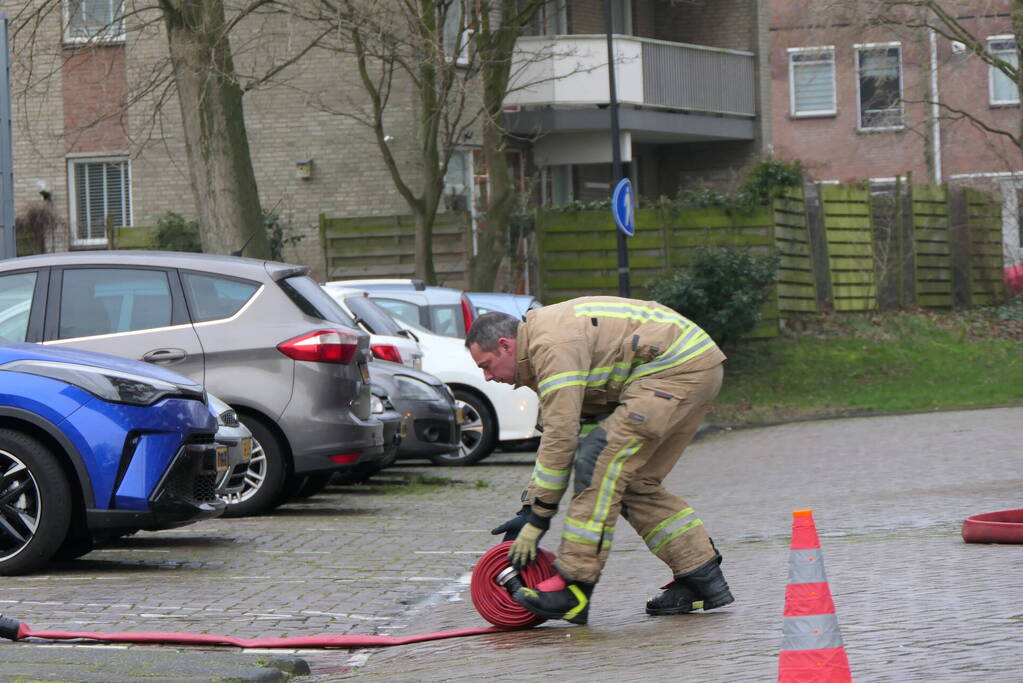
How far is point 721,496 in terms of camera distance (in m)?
12.9

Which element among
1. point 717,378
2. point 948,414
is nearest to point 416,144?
point 948,414

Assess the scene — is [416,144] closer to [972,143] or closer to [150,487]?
[150,487]

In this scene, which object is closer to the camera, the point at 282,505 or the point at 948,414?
the point at 282,505

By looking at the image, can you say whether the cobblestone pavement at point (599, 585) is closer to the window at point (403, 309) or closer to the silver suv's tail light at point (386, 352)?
the silver suv's tail light at point (386, 352)

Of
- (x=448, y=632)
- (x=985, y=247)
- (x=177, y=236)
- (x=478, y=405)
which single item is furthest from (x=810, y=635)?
(x=985, y=247)

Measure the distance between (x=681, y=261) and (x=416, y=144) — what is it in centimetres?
500

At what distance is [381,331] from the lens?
14.1 metres

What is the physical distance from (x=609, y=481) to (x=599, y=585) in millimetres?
1810

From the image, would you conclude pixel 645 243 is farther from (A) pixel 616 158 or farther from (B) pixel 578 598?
(B) pixel 578 598

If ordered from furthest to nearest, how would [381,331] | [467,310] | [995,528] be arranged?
[467,310] < [381,331] < [995,528]

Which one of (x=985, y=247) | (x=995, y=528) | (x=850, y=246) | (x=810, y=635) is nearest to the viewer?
(x=810, y=635)

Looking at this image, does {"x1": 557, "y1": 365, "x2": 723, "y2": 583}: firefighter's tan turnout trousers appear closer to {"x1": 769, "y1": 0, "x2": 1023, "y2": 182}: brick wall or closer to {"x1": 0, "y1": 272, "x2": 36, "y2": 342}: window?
{"x1": 0, "y1": 272, "x2": 36, "y2": 342}: window

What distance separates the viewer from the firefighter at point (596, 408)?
21.5ft

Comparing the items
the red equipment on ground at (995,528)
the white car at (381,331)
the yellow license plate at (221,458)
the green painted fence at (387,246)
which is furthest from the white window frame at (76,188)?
the red equipment on ground at (995,528)
